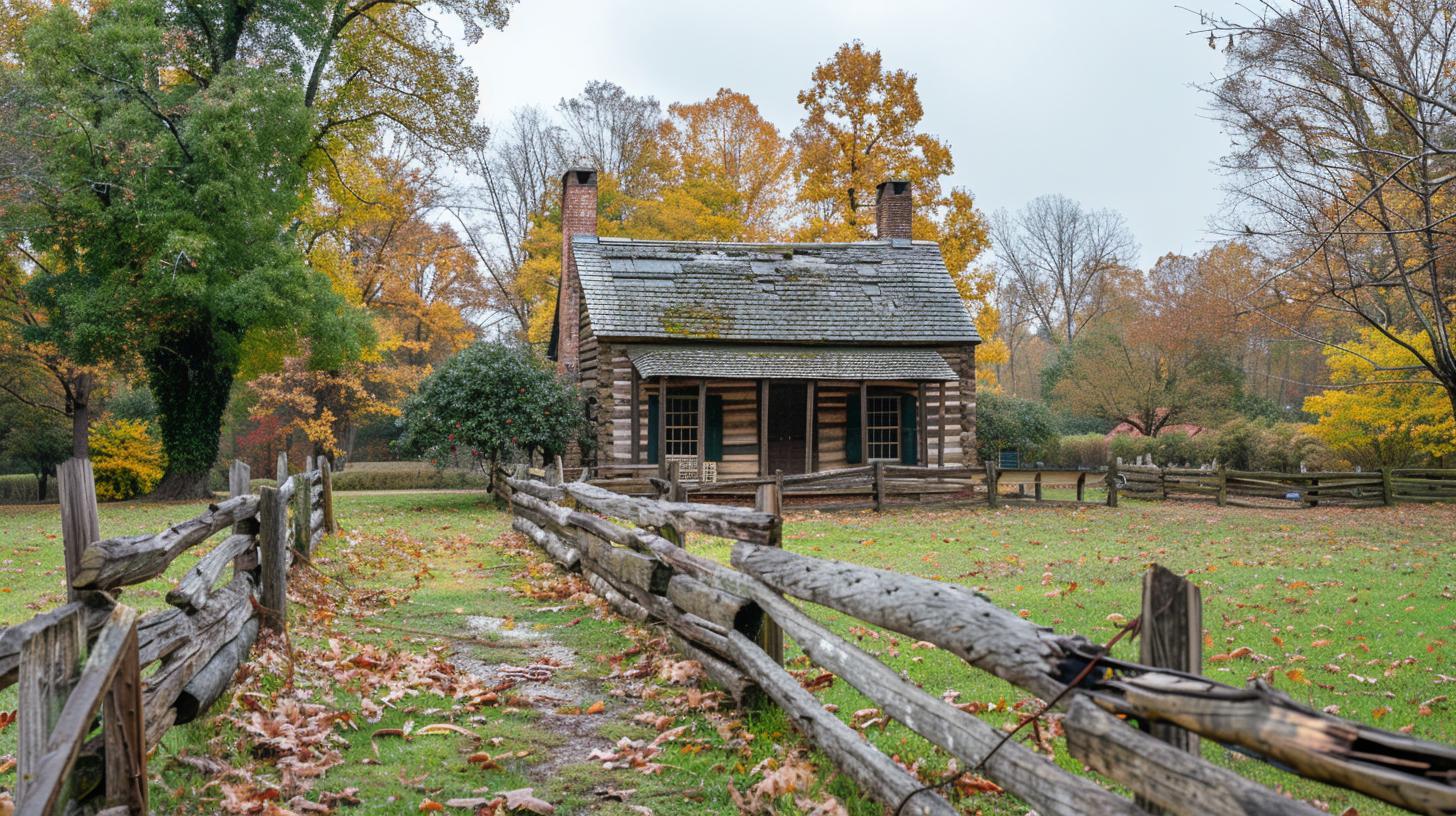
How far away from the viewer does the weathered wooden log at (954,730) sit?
9.52 ft

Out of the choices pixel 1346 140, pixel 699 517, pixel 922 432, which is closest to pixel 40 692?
pixel 699 517

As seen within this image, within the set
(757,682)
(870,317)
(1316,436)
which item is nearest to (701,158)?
(870,317)

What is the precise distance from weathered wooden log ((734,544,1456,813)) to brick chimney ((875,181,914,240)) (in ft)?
80.3

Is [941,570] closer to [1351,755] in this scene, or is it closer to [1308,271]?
[1351,755]

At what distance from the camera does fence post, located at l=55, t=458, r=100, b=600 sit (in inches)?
149

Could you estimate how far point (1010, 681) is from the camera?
3.22 meters

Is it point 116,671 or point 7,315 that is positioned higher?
point 7,315

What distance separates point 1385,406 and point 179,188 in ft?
92.0

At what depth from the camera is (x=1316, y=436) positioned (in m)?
28.1

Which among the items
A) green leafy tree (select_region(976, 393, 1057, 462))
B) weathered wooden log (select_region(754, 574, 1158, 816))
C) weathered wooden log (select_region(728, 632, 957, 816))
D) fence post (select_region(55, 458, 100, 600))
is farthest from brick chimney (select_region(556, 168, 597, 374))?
fence post (select_region(55, 458, 100, 600))

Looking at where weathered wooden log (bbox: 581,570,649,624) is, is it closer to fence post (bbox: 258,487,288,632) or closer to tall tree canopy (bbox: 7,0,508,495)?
fence post (bbox: 258,487,288,632)

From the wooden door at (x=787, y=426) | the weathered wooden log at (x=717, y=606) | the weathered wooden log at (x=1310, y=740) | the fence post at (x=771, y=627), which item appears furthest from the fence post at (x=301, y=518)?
the wooden door at (x=787, y=426)

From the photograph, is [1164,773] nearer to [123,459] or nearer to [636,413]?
[636,413]

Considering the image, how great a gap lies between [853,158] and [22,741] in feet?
106
